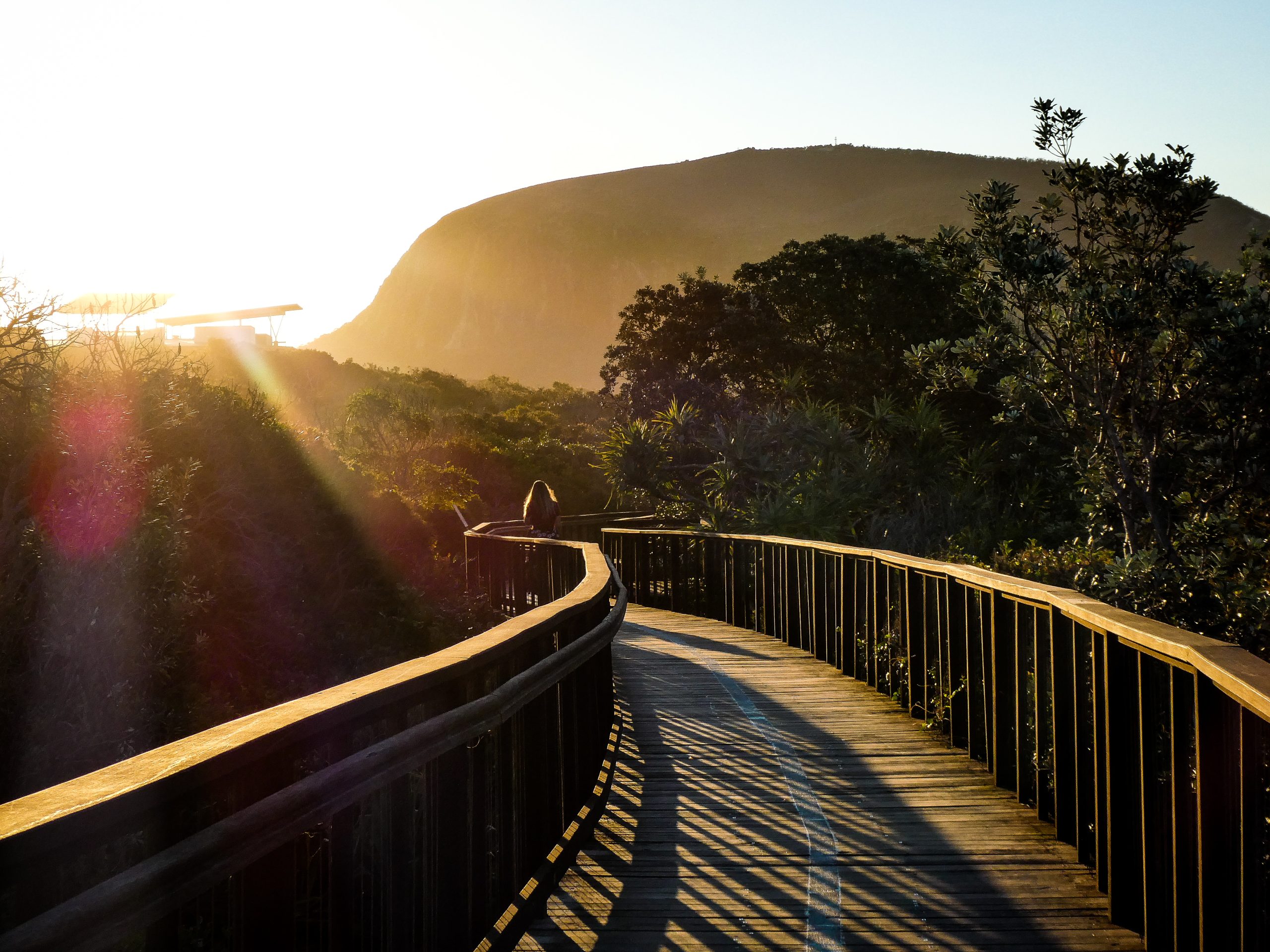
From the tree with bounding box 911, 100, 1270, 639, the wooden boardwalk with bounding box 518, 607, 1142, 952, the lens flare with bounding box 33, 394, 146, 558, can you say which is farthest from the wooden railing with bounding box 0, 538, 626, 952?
the lens flare with bounding box 33, 394, 146, 558

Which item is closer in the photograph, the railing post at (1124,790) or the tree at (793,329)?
the railing post at (1124,790)

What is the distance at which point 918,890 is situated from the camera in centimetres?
464

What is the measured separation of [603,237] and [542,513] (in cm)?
14268

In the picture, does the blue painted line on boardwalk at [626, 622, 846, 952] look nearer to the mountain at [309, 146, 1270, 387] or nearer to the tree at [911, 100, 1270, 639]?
the tree at [911, 100, 1270, 639]

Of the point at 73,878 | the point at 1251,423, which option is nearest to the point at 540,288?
the point at 1251,423

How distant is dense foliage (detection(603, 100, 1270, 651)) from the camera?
12328 millimetres

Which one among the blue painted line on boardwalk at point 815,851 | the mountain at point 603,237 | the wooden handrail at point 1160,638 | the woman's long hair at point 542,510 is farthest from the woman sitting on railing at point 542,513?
the mountain at point 603,237

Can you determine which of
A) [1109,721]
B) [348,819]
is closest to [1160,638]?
[1109,721]

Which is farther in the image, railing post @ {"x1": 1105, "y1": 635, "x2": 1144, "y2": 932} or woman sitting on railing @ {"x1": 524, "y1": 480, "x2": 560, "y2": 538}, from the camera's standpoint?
woman sitting on railing @ {"x1": 524, "y1": 480, "x2": 560, "y2": 538}

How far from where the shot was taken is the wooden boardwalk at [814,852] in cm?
422

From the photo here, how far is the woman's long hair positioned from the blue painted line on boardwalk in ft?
31.9

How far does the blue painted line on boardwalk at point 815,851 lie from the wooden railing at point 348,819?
99cm

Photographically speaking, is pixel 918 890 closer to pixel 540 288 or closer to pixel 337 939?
pixel 337 939

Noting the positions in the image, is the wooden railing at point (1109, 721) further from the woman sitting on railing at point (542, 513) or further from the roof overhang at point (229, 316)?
the roof overhang at point (229, 316)
